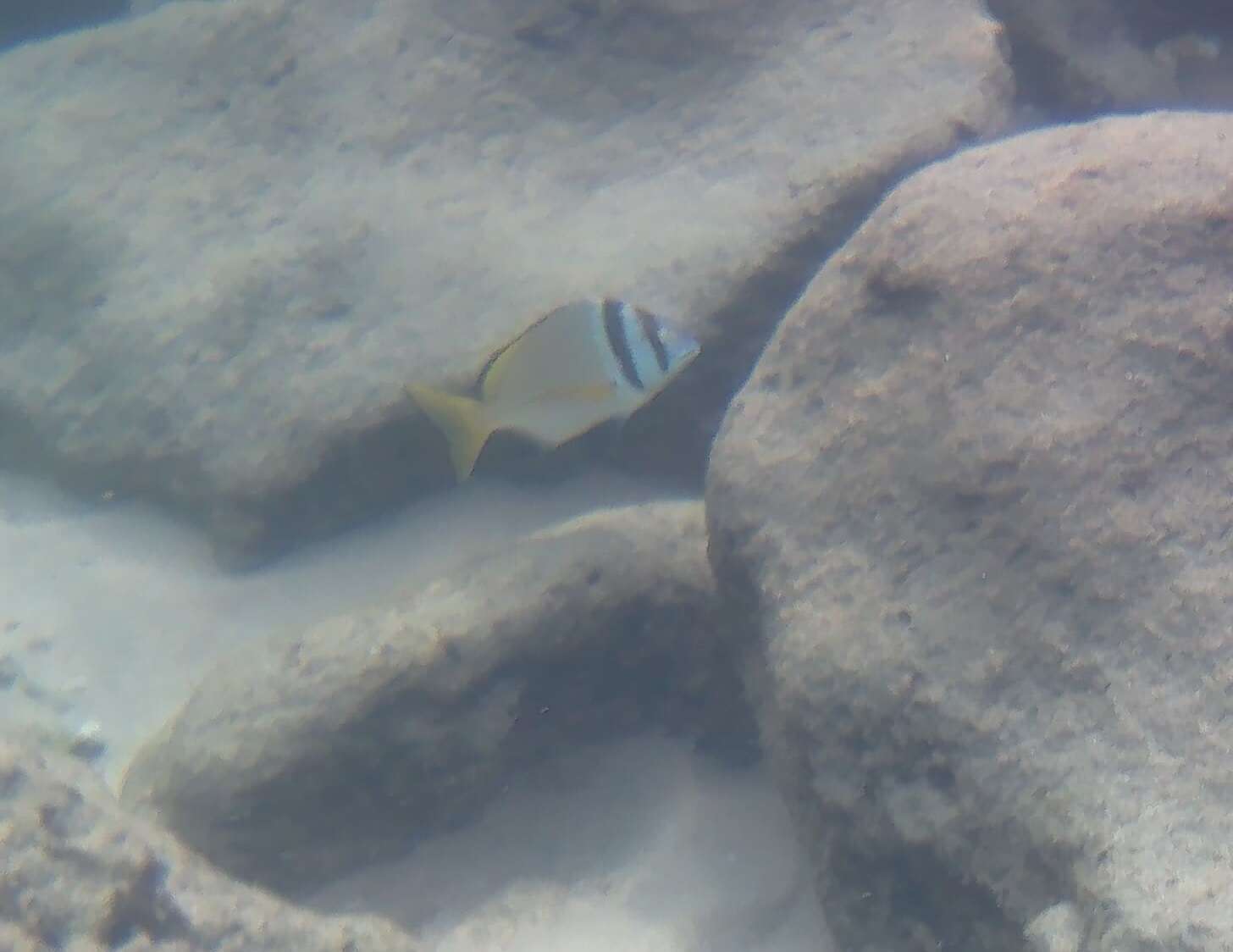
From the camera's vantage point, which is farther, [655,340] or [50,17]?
[50,17]

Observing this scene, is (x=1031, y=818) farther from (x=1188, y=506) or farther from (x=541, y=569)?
(x=541, y=569)

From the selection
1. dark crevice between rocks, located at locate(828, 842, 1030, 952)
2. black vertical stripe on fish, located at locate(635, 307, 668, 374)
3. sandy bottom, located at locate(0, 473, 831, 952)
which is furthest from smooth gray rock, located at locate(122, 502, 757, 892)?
dark crevice between rocks, located at locate(828, 842, 1030, 952)

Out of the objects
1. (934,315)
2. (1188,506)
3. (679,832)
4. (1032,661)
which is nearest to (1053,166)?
(934,315)

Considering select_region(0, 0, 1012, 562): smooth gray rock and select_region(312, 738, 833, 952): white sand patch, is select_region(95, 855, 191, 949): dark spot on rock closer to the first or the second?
select_region(312, 738, 833, 952): white sand patch

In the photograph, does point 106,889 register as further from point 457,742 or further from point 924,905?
point 924,905

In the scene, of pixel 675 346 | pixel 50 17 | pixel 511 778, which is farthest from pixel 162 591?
pixel 50 17

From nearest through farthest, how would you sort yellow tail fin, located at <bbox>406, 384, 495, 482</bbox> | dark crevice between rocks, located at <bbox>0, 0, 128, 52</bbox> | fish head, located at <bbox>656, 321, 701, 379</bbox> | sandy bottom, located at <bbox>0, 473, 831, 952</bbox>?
fish head, located at <bbox>656, 321, 701, 379</bbox> → yellow tail fin, located at <bbox>406, 384, 495, 482</bbox> → sandy bottom, located at <bbox>0, 473, 831, 952</bbox> → dark crevice between rocks, located at <bbox>0, 0, 128, 52</bbox>
